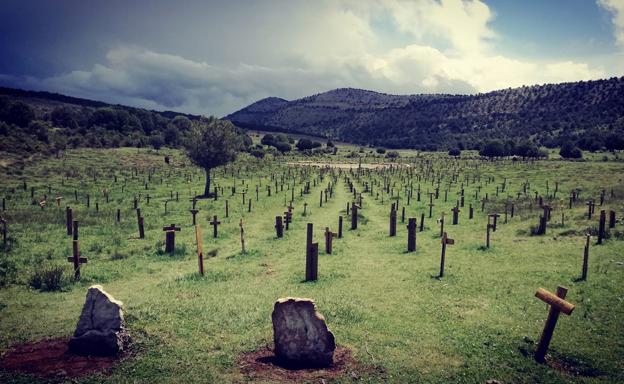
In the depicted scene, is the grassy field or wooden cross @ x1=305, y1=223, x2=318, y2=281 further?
wooden cross @ x1=305, y1=223, x2=318, y2=281

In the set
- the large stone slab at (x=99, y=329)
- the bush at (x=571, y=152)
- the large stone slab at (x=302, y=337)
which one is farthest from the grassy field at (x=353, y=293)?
the bush at (x=571, y=152)

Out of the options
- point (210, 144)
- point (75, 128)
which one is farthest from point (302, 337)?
point (75, 128)

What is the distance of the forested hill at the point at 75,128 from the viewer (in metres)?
68.2

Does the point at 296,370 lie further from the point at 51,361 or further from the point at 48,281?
the point at 48,281

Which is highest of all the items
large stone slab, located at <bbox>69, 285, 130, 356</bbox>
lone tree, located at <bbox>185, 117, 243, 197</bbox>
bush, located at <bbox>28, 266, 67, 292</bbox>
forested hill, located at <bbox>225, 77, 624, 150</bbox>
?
forested hill, located at <bbox>225, 77, 624, 150</bbox>

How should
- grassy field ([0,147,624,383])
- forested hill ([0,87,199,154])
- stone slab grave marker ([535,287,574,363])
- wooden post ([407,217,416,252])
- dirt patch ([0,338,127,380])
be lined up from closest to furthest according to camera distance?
dirt patch ([0,338,127,380]) < stone slab grave marker ([535,287,574,363]) < grassy field ([0,147,624,383]) < wooden post ([407,217,416,252]) < forested hill ([0,87,199,154])

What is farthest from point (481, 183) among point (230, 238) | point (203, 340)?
point (203, 340)

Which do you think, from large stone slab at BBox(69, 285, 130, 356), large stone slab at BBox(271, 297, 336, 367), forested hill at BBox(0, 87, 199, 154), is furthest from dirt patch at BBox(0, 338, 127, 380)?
forested hill at BBox(0, 87, 199, 154)

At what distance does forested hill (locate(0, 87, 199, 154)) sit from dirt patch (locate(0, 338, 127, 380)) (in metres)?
63.2

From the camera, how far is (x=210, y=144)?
45.7 meters

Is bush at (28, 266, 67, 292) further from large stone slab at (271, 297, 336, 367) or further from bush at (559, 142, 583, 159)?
bush at (559, 142, 583, 159)

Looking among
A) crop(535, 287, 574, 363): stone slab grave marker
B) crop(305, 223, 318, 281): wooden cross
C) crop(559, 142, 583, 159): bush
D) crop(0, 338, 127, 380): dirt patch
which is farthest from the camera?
crop(559, 142, 583, 159): bush

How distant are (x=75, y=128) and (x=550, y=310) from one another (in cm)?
11137

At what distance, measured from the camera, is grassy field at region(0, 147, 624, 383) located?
9641 mm
